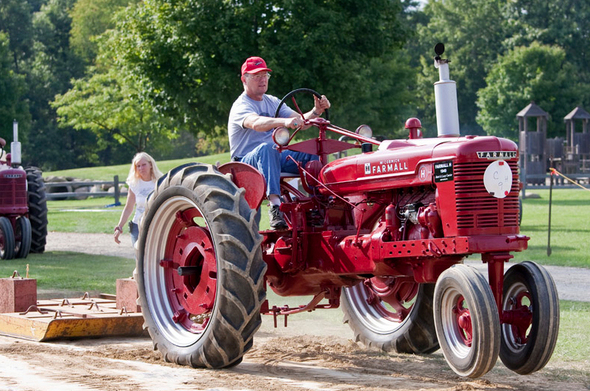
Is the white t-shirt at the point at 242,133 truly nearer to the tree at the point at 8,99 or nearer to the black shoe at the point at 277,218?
the black shoe at the point at 277,218

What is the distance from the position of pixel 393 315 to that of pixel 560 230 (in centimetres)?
1327

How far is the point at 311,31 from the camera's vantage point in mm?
22312

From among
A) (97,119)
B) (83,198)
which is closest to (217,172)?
(83,198)

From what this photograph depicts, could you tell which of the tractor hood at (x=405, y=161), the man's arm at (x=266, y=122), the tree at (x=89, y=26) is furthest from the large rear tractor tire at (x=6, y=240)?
the tree at (x=89, y=26)

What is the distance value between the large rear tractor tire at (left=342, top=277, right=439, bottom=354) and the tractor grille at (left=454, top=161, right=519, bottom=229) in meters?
1.52

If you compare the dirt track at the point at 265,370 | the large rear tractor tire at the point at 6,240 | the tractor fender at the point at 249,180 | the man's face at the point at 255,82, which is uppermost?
the man's face at the point at 255,82

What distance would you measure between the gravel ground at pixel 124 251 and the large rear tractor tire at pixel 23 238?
1.53 metres

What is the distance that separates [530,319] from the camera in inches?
213

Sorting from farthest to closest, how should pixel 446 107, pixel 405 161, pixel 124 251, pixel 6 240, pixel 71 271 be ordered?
pixel 124 251 → pixel 6 240 → pixel 71 271 → pixel 446 107 → pixel 405 161

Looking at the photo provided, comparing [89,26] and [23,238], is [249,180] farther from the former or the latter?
[89,26]

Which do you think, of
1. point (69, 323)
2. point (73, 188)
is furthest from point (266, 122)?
point (73, 188)

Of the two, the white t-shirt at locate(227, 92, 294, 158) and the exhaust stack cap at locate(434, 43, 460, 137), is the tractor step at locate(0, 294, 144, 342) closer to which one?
the white t-shirt at locate(227, 92, 294, 158)

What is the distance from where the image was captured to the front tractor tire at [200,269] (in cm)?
598

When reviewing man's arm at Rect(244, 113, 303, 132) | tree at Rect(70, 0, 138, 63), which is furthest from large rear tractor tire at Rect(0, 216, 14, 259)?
tree at Rect(70, 0, 138, 63)
